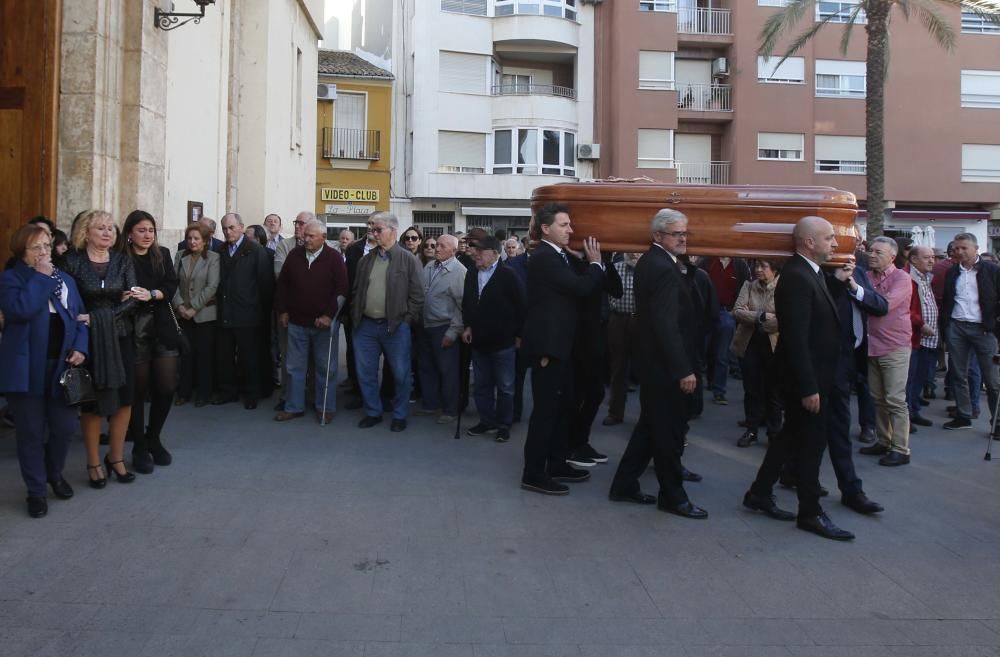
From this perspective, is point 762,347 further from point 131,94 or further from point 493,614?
point 131,94

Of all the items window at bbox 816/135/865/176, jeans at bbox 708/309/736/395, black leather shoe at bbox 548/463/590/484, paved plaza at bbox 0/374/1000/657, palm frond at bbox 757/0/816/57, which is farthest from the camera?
window at bbox 816/135/865/176

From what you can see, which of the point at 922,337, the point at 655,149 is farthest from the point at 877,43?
the point at 922,337

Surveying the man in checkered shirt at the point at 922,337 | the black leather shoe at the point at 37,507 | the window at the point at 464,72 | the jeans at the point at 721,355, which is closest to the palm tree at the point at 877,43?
the window at the point at 464,72

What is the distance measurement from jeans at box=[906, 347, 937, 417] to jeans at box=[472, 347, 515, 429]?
4.45m

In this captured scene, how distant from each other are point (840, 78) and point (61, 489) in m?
35.4

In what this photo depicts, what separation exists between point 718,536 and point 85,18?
7.69 m

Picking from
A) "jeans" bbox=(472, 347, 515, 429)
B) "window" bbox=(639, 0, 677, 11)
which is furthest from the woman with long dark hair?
"window" bbox=(639, 0, 677, 11)

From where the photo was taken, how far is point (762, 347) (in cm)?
838

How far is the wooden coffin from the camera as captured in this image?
6000 mm

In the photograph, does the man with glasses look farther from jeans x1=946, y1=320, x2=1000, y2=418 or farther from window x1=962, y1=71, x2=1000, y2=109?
window x1=962, y1=71, x2=1000, y2=109

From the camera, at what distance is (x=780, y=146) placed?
1364 inches

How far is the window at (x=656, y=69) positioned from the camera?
1341 inches

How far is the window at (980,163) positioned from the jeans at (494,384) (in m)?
33.7

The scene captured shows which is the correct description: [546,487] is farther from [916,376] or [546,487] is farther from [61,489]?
[916,376]
